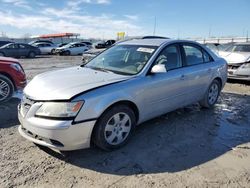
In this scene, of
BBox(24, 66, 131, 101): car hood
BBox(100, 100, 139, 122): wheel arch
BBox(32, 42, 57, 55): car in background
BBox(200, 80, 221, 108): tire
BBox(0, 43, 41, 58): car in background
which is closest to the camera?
BBox(24, 66, 131, 101): car hood

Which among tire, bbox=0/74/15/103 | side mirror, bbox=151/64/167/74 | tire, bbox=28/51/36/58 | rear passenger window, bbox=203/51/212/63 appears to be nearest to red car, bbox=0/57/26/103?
tire, bbox=0/74/15/103

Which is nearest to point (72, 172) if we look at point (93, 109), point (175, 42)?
point (93, 109)

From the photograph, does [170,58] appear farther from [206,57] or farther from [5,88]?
[5,88]

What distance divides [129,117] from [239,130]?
87.7 inches

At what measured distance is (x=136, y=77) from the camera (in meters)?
4.25

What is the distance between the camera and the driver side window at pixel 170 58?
4799 mm

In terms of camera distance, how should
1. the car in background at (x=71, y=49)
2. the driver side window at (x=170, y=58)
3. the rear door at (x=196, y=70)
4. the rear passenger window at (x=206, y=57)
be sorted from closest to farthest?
the driver side window at (x=170, y=58), the rear door at (x=196, y=70), the rear passenger window at (x=206, y=57), the car in background at (x=71, y=49)

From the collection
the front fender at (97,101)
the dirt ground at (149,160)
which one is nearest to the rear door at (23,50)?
the dirt ground at (149,160)

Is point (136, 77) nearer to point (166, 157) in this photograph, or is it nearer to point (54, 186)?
point (166, 157)

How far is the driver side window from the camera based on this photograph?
480 centimetres

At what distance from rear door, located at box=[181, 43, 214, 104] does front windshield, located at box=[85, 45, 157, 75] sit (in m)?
0.88

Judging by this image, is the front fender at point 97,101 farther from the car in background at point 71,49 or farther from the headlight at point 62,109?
the car in background at point 71,49

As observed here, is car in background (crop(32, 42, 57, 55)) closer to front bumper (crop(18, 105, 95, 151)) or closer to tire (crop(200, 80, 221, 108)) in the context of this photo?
tire (crop(200, 80, 221, 108))

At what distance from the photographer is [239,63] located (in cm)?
921
